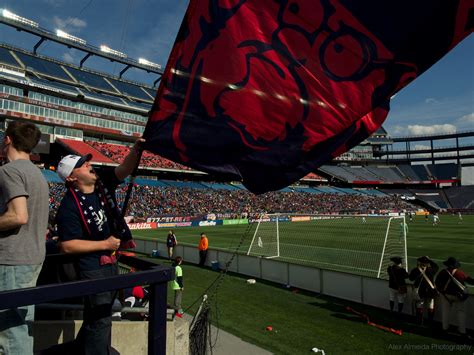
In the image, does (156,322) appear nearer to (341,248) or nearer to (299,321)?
(299,321)

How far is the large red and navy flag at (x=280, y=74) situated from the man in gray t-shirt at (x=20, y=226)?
3.11ft

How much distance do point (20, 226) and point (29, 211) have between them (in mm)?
125

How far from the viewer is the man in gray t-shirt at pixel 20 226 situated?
210 centimetres

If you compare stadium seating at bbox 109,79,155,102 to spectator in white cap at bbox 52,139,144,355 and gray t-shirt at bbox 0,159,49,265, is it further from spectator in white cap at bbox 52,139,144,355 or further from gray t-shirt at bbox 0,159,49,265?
gray t-shirt at bbox 0,159,49,265

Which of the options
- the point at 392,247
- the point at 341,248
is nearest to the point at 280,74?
the point at 392,247

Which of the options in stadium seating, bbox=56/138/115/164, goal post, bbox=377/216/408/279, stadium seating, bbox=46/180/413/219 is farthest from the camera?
stadium seating, bbox=56/138/115/164

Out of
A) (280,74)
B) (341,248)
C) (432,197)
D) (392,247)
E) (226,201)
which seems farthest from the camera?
(432,197)

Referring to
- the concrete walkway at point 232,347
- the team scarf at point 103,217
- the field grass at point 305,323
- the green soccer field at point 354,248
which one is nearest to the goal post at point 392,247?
the green soccer field at point 354,248

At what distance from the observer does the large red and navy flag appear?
3.06 metres

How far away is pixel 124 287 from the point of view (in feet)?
6.09

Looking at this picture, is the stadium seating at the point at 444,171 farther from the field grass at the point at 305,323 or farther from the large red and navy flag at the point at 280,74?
the large red and navy flag at the point at 280,74

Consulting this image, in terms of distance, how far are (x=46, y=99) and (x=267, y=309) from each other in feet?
177

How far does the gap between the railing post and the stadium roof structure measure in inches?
2731

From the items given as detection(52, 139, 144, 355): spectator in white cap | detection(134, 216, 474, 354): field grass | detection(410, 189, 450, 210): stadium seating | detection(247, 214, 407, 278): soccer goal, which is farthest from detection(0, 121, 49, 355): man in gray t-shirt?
detection(410, 189, 450, 210): stadium seating
